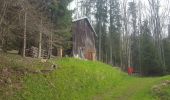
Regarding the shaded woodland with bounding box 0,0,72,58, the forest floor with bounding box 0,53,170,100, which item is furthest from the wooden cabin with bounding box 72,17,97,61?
the forest floor with bounding box 0,53,170,100

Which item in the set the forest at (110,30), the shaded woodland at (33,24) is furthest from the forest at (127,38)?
the shaded woodland at (33,24)

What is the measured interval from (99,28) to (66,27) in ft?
71.0

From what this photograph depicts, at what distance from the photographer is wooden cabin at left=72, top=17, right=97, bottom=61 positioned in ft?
110

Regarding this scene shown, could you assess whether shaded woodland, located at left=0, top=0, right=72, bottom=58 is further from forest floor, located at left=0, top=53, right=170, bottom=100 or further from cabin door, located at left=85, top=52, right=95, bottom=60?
cabin door, located at left=85, top=52, right=95, bottom=60

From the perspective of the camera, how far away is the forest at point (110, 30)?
2456cm

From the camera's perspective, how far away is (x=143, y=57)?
48000mm

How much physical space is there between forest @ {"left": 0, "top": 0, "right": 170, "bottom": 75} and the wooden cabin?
52.4 inches

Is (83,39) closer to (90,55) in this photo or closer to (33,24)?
(90,55)

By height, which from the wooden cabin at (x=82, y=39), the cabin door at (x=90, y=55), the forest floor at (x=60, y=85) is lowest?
the forest floor at (x=60, y=85)

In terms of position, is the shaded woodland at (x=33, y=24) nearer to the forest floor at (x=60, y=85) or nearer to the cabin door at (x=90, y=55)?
the forest floor at (x=60, y=85)

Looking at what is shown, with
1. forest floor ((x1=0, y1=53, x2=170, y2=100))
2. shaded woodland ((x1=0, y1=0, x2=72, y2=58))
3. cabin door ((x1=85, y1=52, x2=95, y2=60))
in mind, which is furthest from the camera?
cabin door ((x1=85, y1=52, x2=95, y2=60))

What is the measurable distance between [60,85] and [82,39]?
17152 mm

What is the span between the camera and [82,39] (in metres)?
35.4

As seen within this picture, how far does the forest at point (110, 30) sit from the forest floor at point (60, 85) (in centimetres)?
405
